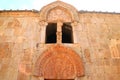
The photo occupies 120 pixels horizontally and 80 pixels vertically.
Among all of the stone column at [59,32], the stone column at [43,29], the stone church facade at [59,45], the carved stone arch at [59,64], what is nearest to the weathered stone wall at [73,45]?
the stone church facade at [59,45]

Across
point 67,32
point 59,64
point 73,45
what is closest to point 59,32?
point 73,45

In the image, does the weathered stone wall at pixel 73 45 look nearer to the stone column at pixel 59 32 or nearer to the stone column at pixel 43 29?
the stone column at pixel 43 29

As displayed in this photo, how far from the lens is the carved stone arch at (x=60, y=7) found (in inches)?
457

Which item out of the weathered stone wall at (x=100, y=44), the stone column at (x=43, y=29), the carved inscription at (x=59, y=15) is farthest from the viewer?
the carved inscription at (x=59, y=15)

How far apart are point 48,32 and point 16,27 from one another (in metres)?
1.93

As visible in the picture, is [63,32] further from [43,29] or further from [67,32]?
[43,29]

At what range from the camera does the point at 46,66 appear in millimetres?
9820

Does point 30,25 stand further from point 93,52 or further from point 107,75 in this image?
point 107,75

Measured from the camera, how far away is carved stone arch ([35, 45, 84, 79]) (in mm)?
9578

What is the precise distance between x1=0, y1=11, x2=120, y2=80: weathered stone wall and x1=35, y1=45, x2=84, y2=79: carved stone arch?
26 centimetres

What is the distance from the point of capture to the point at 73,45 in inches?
411

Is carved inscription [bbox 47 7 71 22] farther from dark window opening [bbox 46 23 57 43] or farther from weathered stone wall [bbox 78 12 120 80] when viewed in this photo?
weathered stone wall [bbox 78 12 120 80]

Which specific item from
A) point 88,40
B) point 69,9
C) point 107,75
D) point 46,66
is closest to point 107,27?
point 88,40

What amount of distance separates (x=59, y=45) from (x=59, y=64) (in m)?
0.95
